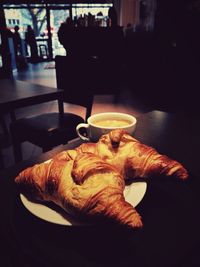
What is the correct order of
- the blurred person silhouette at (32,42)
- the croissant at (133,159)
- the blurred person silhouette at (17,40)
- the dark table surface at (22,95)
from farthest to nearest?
the blurred person silhouette at (32,42) → the blurred person silhouette at (17,40) → the dark table surface at (22,95) → the croissant at (133,159)

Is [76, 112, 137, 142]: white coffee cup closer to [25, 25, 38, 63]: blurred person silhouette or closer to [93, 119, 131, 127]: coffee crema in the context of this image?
[93, 119, 131, 127]: coffee crema

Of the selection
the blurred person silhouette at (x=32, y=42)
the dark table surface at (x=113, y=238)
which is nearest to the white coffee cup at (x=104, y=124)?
the dark table surface at (x=113, y=238)

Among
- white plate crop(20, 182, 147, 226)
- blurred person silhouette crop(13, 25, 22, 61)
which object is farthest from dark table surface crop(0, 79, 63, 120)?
blurred person silhouette crop(13, 25, 22, 61)

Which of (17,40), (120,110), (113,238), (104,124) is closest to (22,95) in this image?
(104,124)

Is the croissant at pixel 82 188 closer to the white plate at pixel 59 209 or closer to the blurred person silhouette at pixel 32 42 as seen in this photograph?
the white plate at pixel 59 209

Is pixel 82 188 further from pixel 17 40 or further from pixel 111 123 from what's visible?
pixel 17 40

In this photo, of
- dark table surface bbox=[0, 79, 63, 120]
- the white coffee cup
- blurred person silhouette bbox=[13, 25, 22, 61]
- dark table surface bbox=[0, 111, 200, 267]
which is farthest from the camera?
blurred person silhouette bbox=[13, 25, 22, 61]

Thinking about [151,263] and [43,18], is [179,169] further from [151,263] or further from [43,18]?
[43,18]
